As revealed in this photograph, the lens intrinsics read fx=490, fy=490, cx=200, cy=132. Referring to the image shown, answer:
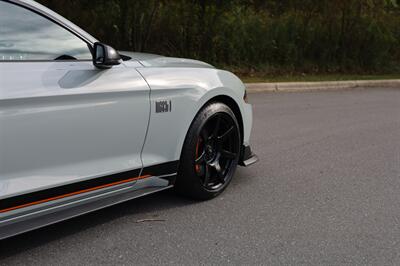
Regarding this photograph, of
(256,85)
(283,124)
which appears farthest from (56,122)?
(256,85)

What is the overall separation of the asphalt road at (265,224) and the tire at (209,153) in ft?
0.49

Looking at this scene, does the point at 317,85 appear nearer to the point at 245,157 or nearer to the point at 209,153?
the point at 245,157

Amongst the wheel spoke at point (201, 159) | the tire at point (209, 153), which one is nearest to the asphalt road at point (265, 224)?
the tire at point (209, 153)

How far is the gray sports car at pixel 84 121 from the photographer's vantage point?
2797mm

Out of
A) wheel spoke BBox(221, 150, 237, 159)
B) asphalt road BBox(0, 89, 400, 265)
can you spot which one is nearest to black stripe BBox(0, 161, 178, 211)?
asphalt road BBox(0, 89, 400, 265)

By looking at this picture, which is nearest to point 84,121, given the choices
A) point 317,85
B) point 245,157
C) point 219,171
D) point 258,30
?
point 219,171

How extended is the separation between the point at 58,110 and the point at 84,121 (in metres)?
0.20

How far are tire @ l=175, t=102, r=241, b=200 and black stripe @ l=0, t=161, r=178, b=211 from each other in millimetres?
179

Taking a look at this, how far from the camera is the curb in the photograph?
12031 mm

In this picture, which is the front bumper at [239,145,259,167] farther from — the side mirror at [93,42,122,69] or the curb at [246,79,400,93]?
the curb at [246,79,400,93]

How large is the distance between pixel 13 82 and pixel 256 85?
955cm

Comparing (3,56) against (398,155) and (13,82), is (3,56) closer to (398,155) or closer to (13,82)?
(13,82)

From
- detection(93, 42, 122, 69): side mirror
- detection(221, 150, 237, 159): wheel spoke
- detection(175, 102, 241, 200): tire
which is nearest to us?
detection(93, 42, 122, 69): side mirror

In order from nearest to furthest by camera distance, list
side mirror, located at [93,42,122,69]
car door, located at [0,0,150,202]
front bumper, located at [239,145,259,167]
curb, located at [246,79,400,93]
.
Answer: car door, located at [0,0,150,202], side mirror, located at [93,42,122,69], front bumper, located at [239,145,259,167], curb, located at [246,79,400,93]
